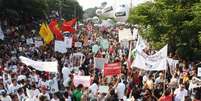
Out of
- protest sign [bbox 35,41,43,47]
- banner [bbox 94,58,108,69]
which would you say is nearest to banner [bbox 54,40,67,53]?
banner [bbox 94,58,108,69]

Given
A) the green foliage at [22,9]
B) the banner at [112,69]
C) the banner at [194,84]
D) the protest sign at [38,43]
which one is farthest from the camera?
the green foliage at [22,9]

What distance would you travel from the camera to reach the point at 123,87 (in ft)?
65.5

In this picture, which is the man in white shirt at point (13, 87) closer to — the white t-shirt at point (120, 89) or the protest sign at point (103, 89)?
the protest sign at point (103, 89)

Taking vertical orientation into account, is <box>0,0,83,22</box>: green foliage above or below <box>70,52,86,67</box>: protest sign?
below

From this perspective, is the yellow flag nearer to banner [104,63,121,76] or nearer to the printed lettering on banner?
banner [104,63,121,76]

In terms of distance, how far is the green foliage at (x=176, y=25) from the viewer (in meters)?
34.1

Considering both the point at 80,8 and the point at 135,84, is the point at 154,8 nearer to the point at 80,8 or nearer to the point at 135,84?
the point at 135,84

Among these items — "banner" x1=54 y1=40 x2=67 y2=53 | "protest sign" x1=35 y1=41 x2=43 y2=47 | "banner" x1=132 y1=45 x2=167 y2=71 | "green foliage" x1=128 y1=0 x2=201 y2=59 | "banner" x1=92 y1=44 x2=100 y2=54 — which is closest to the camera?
"banner" x1=132 y1=45 x2=167 y2=71

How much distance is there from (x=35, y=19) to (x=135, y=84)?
45.6 m

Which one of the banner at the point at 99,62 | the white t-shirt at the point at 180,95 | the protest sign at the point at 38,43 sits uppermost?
the white t-shirt at the point at 180,95

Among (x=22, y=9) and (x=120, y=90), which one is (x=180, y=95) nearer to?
(x=120, y=90)

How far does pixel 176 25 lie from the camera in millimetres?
35500

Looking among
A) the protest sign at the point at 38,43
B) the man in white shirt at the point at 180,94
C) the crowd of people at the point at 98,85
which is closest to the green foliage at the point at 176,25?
the protest sign at the point at 38,43

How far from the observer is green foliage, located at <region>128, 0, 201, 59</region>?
112ft
